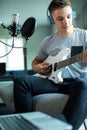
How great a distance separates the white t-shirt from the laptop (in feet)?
3.60

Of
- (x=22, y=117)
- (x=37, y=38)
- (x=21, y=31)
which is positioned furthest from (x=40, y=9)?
(x=22, y=117)

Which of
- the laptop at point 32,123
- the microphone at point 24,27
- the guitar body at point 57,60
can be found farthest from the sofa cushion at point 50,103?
the laptop at point 32,123

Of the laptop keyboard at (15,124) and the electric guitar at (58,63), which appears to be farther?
the electric guitar at (58,63)

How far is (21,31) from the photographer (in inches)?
47.5

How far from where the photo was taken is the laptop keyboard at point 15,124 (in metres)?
0.34

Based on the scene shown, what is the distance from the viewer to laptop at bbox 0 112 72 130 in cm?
33

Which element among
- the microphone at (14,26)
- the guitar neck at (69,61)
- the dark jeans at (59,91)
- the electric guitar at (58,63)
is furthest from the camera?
the electric guitar at (58,63)

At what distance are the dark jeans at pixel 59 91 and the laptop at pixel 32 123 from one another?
0.57 metres

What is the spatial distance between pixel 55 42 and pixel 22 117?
1.25 metres

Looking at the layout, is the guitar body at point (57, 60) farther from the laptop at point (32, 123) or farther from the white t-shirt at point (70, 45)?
the laptop at point (32, 123)

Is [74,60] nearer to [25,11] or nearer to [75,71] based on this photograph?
[75,71]

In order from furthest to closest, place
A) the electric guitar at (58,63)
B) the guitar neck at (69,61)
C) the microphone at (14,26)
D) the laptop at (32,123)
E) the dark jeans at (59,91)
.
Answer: the electric guitar at (58,63)
the guitar neck at (69,61)
the microphone at (14,26)
the dark jeans at (59,91)
the laptop at (32,123)

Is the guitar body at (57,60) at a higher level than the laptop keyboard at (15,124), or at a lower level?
lower

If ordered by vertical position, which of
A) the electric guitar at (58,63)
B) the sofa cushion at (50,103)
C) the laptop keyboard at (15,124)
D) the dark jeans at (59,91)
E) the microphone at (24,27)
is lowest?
the sofa cushion at (50,103)
